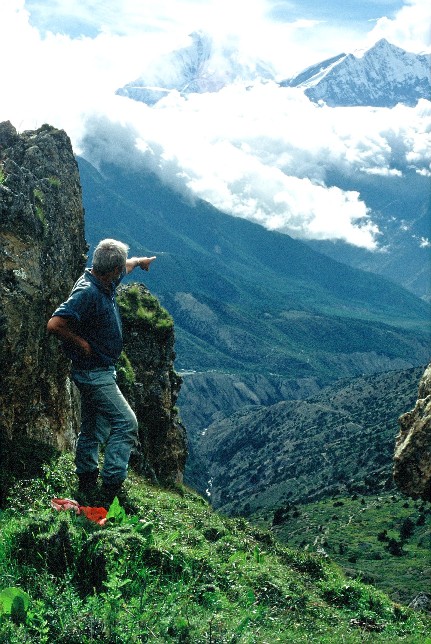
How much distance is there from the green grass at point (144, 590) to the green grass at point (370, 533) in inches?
3914

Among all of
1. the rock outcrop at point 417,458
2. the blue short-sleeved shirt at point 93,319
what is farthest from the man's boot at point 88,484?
the rock outcrop at point 417,458

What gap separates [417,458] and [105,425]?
9.67 metres

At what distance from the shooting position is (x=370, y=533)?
153 meters

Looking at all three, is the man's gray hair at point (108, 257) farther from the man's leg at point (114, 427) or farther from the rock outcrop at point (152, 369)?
the rock outcrop at point (152, 369)

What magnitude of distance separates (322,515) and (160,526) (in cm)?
17111

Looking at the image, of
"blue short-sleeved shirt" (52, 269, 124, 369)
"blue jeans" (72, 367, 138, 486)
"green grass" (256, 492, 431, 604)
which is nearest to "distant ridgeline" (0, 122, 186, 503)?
"blue jeans" (72, 367, 138, 486)

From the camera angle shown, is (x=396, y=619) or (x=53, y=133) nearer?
(x=396, y=619)

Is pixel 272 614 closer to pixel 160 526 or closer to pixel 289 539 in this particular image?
pixel 160 526

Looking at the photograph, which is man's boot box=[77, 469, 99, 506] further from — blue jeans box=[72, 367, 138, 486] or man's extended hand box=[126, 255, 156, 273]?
man's extended hand box=[126, 255, 156, 273]

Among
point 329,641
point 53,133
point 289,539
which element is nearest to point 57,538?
point 329,641

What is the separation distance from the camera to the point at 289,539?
487ft

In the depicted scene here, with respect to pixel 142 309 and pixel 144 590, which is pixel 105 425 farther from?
pixel 142 309

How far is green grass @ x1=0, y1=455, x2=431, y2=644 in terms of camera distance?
7.04m

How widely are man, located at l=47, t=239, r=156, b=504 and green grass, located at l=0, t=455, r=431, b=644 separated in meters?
0.78
